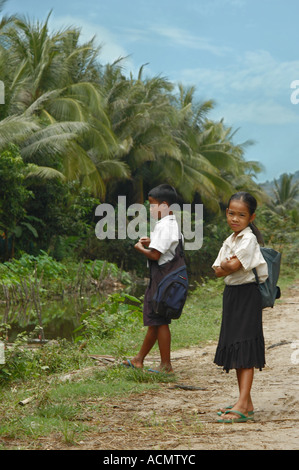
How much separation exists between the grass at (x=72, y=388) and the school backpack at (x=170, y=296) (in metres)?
0.55

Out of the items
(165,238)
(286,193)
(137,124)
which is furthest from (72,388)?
(286,193)

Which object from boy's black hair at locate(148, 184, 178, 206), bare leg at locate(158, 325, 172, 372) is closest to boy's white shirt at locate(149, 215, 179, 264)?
boy's black hair at locate(148, 184, 178, 206)

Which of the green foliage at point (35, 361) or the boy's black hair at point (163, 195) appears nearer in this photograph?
the boy's black hair at point (163, 195)

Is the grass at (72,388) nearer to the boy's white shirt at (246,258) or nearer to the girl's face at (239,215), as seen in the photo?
the boy's white shirt at (246,258)

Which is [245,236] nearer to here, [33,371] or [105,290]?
[33,371]

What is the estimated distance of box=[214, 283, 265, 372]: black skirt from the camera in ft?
13.0

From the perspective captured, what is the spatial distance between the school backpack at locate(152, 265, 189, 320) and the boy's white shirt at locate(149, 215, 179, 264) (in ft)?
0.51

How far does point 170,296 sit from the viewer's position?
16.4 ft

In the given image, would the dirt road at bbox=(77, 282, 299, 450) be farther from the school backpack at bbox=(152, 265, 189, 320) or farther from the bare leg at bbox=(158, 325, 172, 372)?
the school backpack at bbox=(152, 265, 189, 320)

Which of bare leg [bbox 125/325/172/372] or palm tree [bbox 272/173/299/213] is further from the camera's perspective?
palm tree [bbox 272/173/299/213]

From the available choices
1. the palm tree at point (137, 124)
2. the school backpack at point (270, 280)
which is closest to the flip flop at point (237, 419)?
the school backpack at point (270, 280)

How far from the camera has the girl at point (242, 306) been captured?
394 cm

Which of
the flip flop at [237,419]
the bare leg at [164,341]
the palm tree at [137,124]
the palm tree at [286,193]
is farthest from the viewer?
the palm tree at [286,193]
